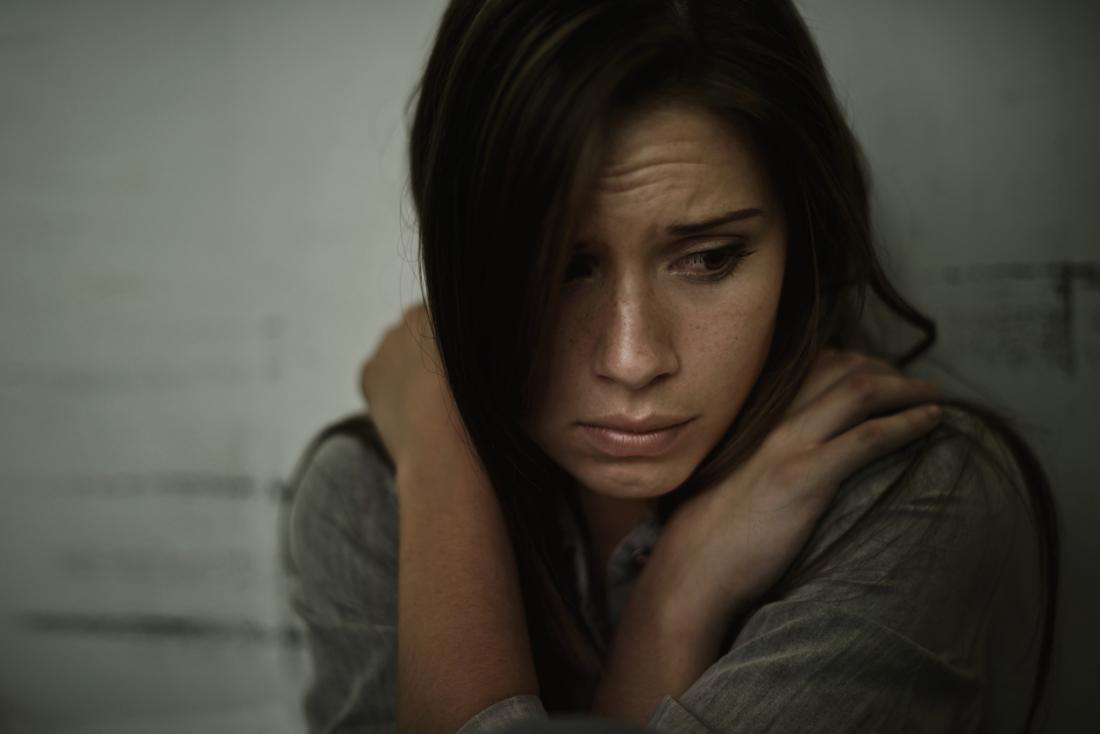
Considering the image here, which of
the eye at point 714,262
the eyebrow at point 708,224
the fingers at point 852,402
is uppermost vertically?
the eyebrow at point 708,224

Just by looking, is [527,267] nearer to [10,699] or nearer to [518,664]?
[518,664]

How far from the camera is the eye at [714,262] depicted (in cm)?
88

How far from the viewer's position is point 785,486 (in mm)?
904

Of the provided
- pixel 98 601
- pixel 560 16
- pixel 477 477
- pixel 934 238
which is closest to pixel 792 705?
pixel 477 477

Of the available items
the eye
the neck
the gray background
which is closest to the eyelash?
the eye

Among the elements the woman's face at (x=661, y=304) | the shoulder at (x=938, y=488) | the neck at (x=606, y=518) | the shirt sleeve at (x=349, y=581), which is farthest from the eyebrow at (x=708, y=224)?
the shirt sleeve at (x=349, y=581)

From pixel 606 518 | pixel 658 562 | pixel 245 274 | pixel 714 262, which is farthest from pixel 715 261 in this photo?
pixel 245 274

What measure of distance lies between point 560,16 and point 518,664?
67 centimetres

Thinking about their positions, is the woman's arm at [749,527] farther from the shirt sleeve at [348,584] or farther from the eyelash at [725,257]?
the shirt sleeve at [348,584]

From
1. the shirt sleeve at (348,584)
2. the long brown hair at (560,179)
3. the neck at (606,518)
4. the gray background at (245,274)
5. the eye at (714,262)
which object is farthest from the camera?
the gray background at (245,274)

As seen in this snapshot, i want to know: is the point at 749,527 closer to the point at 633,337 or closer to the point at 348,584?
the point at 633,337

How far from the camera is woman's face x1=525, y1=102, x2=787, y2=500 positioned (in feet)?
2.68

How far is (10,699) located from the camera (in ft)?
6.09

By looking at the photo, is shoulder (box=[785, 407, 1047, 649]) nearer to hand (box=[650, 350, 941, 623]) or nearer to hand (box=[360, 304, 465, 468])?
hand (box=[650, 350, 941, 623])
